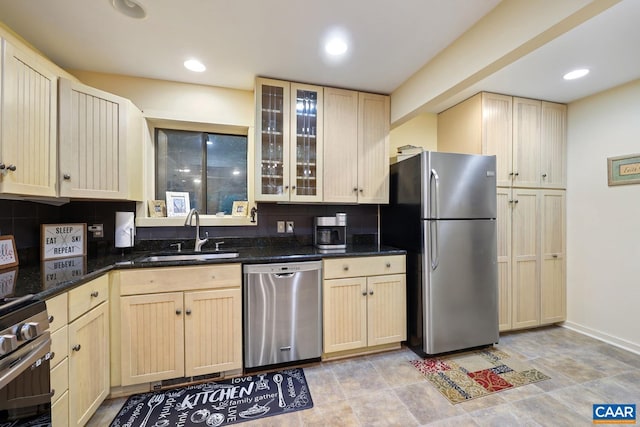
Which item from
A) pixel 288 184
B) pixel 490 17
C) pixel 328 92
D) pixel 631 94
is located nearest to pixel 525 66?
pixel 490 17

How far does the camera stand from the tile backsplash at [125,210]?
178cm

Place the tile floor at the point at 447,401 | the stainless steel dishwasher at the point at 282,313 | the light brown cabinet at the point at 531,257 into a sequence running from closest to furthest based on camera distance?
the tile floor at the point at 447,401 → the stainless steel dishwasher at the point at 282,313 → the light brown cabinet at the point at 531,257

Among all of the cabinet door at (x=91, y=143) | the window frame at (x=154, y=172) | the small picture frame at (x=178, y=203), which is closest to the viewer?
the cabinet door at (x=91, y=143)

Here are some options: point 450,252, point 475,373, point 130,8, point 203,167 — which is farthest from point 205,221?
point 475,373

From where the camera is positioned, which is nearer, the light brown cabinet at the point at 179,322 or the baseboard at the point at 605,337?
the light brown cabinet at the point at 179,322

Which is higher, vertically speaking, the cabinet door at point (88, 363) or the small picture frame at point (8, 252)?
the small picture frame at point (8, 252)

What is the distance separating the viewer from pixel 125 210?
2.28 m

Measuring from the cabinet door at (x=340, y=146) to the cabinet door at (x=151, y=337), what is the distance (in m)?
1.51

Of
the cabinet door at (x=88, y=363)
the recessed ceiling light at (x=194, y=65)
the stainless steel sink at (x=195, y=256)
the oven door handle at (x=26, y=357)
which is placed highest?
the recessed ceiling light at (x=194, y=65)

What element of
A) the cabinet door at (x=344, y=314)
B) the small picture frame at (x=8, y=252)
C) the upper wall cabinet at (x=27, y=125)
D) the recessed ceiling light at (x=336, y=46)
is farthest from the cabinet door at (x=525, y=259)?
the small picture frame at (x=8, y=252)

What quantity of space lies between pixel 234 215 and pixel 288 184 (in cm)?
63

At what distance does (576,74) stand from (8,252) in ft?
14.5

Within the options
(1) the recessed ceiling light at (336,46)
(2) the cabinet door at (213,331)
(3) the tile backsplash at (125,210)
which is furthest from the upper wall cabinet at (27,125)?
(1) the recessed ceiling light at (336,46)

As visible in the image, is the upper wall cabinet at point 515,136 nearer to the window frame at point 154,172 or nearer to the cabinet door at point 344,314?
the cabinet door at point 344,314
